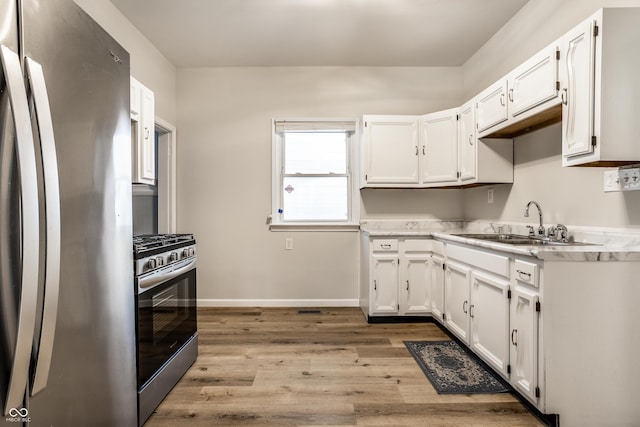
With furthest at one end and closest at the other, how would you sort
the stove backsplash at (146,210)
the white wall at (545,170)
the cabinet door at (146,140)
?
1. the stove backsplash at (146,210)
2. the cabinet door at (146,140)
3. the white wall at (545,170)

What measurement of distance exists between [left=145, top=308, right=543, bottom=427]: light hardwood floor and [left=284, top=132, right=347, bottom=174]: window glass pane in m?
1.79

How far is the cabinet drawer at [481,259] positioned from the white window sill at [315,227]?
1.20 metres

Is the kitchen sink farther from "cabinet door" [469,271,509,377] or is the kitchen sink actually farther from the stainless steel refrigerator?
the stainless steel refrigerator

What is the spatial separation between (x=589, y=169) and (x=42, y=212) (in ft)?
8.89

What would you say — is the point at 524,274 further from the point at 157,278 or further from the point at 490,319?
the point at 157,278

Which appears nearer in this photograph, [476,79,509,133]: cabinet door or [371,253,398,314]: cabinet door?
[476,79,509,133]: cabinet door

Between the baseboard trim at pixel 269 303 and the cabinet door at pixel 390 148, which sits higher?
the cabinet door at pixel 390 148

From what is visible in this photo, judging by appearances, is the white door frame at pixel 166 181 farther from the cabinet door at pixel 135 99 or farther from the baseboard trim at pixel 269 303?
the cabinet door at pixel 135 99

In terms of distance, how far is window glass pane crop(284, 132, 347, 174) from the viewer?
148 inches

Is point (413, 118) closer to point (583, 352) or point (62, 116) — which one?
point (583, 352)

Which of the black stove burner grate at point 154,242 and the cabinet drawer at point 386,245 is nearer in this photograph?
the black stove burner grate at point 154,242

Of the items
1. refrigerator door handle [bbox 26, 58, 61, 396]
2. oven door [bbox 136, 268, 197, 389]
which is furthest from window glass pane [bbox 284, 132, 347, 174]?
refrigerator door handle [bbox 26, 58, 61, 396]

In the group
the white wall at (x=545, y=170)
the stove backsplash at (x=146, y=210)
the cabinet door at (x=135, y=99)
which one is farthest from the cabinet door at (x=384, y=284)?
the stove backsplash at (x=146, y=210)

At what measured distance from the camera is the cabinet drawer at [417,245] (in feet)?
10.2
